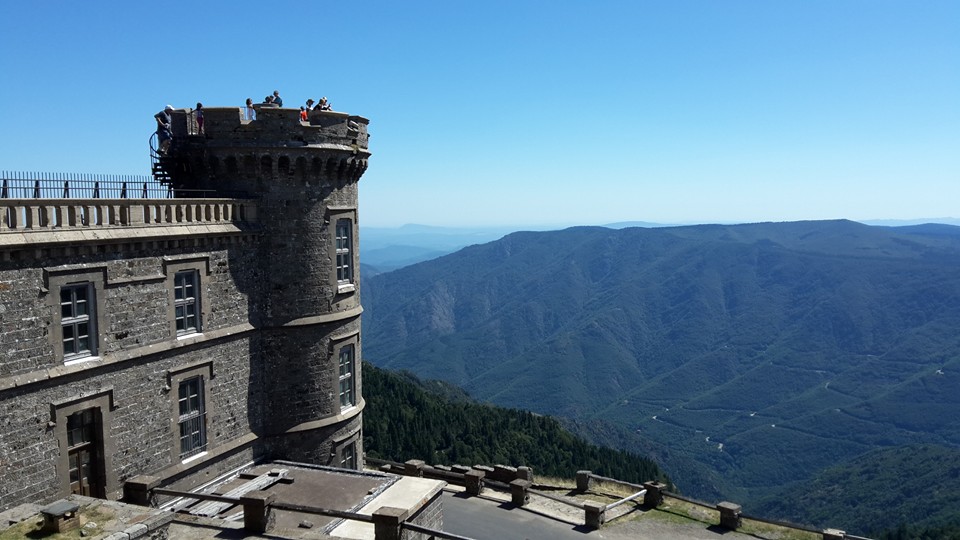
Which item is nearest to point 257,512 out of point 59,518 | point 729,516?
point 59,518

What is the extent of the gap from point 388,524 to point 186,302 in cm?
960

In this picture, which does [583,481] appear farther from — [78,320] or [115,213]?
[115,213]

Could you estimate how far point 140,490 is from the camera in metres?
20.6

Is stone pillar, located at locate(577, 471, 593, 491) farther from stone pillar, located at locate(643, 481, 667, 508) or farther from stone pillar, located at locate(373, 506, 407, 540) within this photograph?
stone pillar, located at locate(373, 506, 407, 540)

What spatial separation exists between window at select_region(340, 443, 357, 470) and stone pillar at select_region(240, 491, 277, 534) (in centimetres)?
919

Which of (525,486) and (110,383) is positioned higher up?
(110,383)

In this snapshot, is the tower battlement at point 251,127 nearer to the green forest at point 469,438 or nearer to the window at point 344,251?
the window at point 344,251

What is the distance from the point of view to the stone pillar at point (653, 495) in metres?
28.3

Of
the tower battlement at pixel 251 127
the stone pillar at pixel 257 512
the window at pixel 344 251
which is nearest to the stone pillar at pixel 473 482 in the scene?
the window at pixel 344 251

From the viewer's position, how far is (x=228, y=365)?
79.1 feet

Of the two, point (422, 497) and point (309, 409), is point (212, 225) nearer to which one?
point (309, 409)

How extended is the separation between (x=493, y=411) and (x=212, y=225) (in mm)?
61966

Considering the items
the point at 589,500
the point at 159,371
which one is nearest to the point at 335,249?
the point at 159,371

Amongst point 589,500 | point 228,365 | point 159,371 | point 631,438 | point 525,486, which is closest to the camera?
point 159,371
